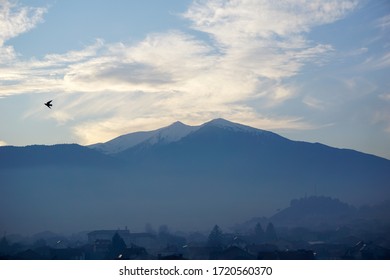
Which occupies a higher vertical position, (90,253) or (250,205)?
(250,205)

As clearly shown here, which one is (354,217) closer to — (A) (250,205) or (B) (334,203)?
(B) (334,203)

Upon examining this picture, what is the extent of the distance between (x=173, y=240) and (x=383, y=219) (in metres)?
51.7

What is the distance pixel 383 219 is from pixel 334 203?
128 feet

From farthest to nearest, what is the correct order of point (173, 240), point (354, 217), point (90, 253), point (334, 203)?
point (334, 203)
point (354, 217)
point (173, 240)
point (90, 253)

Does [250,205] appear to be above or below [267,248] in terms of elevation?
above

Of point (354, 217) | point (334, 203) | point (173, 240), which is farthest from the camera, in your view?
point (334, 203)

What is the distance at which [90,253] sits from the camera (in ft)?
256

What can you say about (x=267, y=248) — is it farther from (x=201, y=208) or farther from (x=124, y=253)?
(x=201, y=208)

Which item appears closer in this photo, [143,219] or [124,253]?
[124,253]

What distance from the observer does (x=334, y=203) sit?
17738 centimetres
